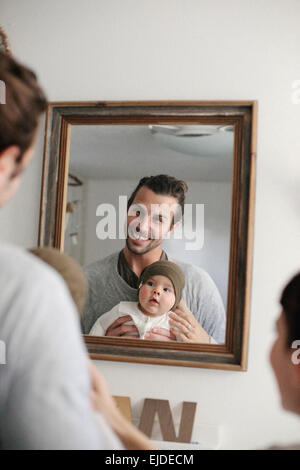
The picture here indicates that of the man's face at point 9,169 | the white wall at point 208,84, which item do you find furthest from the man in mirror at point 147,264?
the man's face at point 9,169

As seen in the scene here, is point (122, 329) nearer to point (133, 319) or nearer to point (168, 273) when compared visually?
point (133, 319)

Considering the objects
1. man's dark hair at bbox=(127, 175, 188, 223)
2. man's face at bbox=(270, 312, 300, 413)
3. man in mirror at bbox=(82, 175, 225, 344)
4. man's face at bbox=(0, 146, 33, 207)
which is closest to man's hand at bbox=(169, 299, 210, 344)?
man in mirror at bbox=(82, 175, 225, 344)

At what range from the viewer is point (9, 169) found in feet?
1.44

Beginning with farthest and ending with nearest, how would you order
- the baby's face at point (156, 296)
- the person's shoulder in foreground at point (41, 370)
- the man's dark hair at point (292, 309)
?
the baby's face at point (156, 296) < the man's dark hair at point (292, 309) < the person's shoulder in foreground at point (41, 370)

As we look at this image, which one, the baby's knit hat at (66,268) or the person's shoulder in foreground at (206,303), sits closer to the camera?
the baby's knit hat at (66,268)

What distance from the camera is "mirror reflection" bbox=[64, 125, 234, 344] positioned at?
1.33m

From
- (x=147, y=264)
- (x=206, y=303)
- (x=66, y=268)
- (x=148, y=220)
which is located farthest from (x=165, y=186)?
(x=66, y=268)

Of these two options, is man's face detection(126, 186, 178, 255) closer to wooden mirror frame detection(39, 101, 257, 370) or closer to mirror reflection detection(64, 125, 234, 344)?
mirror reflection detection(64, 125, 234, 344)

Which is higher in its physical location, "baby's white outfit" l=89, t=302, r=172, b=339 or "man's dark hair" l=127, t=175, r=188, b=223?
"man's dark hair" l=127, t=175, r=188, b=223

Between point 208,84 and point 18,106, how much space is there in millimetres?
1050

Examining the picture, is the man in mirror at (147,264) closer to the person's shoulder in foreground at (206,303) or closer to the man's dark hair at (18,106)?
the person's shoulder in foreground at (206,303)

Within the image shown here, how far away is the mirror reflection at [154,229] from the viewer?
1331 millimetres

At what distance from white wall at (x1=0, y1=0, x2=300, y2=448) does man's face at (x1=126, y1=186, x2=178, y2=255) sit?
0.78 feet

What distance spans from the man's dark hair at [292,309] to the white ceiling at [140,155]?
32.6 inches
